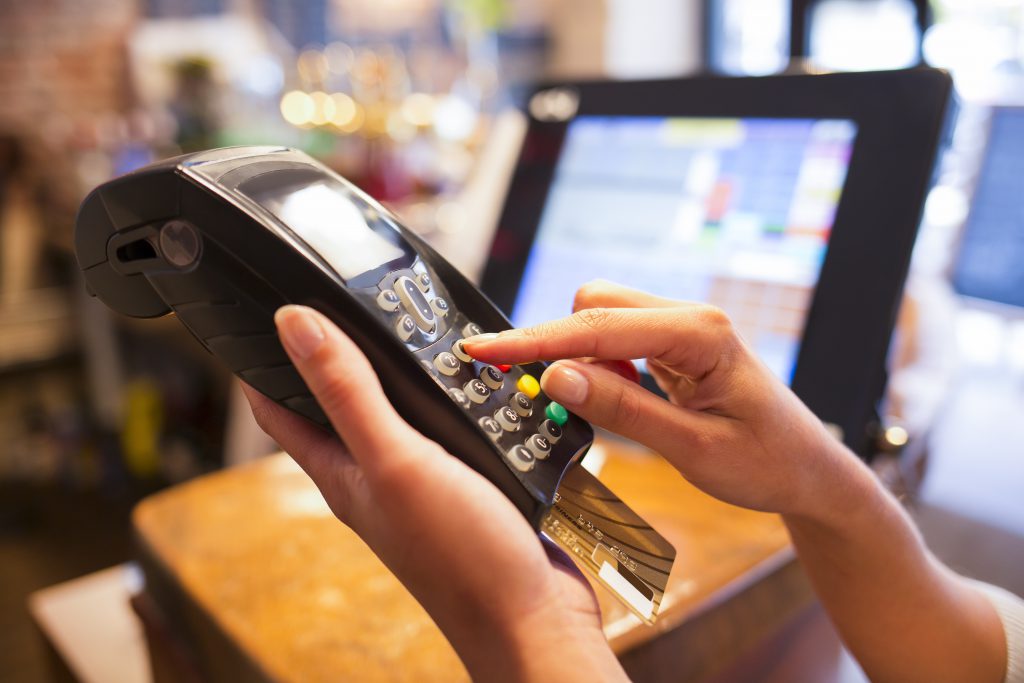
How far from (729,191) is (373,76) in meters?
1.36

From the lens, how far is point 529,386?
0.37 m

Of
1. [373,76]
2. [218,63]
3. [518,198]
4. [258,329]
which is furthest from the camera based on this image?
[218,63]

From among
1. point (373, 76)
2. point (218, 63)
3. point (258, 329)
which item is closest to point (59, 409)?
point (218, 63)

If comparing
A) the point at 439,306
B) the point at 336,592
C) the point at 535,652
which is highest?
the point at 439,306

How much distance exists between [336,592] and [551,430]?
21cm

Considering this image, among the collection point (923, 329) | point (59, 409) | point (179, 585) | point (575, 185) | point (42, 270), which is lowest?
point (59, 409)

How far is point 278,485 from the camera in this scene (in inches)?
23.8

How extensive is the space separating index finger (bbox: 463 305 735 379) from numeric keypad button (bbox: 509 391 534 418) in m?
0.02

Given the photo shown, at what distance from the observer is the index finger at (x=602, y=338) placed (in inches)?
13.8

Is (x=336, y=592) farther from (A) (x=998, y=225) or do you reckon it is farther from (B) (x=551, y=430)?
(A) (x=998, y=225)

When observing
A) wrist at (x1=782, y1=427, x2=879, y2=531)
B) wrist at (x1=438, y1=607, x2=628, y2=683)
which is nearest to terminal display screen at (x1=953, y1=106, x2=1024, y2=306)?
wrist at (x1=782, y1=427, x2=879, y2=531)

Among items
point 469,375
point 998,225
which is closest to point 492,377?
point 469,375

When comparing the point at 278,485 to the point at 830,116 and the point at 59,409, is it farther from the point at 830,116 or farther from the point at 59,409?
the point at 59,409

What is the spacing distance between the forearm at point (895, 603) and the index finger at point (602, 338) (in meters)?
0.15
